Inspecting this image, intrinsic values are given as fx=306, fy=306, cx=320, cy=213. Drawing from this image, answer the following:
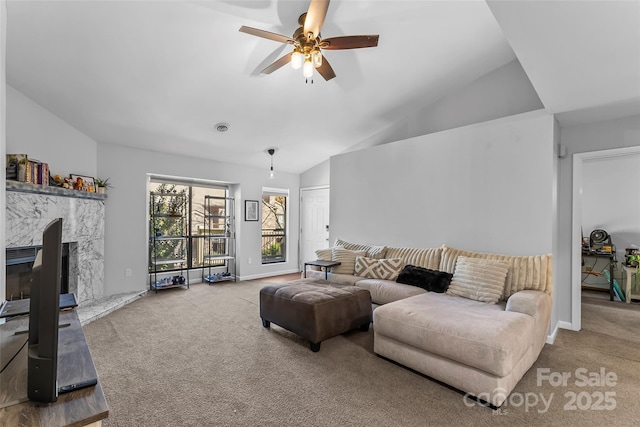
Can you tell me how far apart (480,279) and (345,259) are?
175 cm

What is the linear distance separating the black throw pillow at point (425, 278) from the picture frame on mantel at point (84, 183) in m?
4.22

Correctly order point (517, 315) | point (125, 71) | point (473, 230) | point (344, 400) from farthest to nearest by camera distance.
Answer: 1. point (473, 230)
2. point (125, 71)
3. point (517, 315)
4. point (344, 400)

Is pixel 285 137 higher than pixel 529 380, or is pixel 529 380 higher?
pixel 285 137

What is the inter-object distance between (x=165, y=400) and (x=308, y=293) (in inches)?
57.2

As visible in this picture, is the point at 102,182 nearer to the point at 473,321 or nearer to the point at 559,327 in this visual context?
the point at 473,321

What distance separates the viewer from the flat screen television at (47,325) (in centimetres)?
88

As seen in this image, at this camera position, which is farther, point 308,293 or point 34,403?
point 308,293

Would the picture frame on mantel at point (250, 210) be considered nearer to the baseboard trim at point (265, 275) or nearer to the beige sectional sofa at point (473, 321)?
the baseboard trim at point (265, 275)

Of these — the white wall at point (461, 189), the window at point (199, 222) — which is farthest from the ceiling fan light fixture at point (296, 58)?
the window at point (199, 222)

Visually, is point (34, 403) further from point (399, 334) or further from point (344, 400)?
point (399, 334)

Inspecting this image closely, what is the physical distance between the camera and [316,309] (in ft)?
9.23

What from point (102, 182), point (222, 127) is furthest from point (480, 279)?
point (102, 182)

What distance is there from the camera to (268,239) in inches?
268

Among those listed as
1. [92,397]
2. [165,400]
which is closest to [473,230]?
[165,400]
